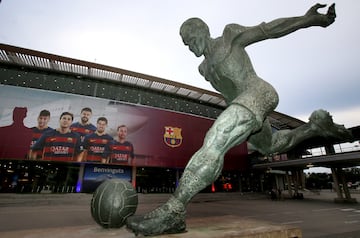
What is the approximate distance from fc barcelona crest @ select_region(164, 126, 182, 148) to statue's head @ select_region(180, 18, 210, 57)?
22471 millimetres

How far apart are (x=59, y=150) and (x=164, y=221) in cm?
2211

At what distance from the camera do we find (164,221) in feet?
5.07

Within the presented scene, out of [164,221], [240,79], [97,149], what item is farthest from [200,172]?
[97,149]

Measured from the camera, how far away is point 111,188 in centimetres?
258

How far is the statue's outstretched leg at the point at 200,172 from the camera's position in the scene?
5.11 feet

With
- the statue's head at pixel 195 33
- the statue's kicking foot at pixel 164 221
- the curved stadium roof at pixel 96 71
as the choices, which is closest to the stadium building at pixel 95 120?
the curved stadium roof at pixel 96 71

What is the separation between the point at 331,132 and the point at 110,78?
25.2 metres

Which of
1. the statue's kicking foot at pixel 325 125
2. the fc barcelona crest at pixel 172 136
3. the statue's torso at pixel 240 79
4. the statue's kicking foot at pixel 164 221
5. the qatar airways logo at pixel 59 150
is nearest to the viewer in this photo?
the statue's kicking foot at pixel 164 221

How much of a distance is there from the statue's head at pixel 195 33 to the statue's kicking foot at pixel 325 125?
1.53 metres

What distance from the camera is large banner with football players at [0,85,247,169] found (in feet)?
63.1

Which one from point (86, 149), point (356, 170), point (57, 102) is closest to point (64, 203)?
point (86, 149)

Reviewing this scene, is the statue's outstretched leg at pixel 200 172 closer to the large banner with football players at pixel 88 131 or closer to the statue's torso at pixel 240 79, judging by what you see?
the statue's torso at pixel 240 79

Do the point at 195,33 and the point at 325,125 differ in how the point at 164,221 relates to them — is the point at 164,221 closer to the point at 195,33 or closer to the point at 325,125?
the point at 195,33

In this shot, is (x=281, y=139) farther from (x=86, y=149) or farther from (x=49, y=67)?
(x=49, y=67)
